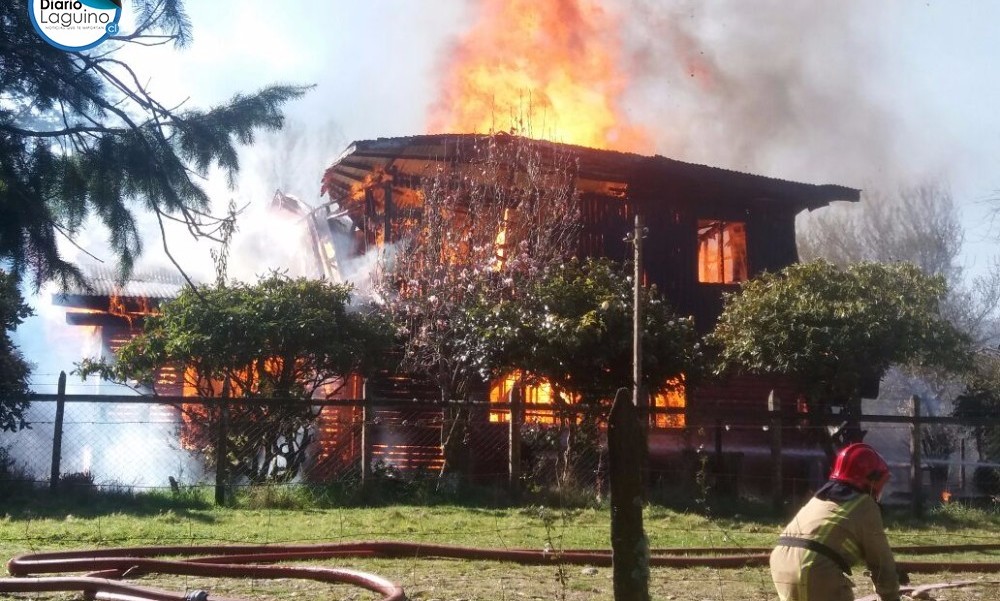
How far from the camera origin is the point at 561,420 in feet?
45.5

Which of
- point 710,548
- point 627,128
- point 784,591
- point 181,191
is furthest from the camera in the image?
point 627,128

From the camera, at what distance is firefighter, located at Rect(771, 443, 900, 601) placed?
4.61 meters

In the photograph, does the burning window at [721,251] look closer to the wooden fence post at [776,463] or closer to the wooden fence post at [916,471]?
the wooden fence post at [916,471]

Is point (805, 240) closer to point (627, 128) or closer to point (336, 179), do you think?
point (627, 128)

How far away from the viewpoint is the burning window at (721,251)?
21.7 m

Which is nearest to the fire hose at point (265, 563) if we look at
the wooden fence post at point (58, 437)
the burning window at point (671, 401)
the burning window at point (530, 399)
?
the burning window at point (530, 399)

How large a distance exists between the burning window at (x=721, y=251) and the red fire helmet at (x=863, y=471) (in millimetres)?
16642

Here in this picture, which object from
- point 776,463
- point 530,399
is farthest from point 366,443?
point 776,463

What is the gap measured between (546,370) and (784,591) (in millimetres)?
10007

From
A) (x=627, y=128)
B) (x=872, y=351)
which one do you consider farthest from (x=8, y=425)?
(x=627, y=128)

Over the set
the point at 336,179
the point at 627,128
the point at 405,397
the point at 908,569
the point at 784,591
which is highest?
the point at 627,128

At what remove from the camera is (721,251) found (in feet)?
72.2

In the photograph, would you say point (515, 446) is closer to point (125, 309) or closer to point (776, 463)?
point (776, 463)

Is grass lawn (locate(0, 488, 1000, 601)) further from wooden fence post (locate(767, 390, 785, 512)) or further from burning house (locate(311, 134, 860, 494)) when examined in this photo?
burning house (locate(311, 134, 860, 494))
